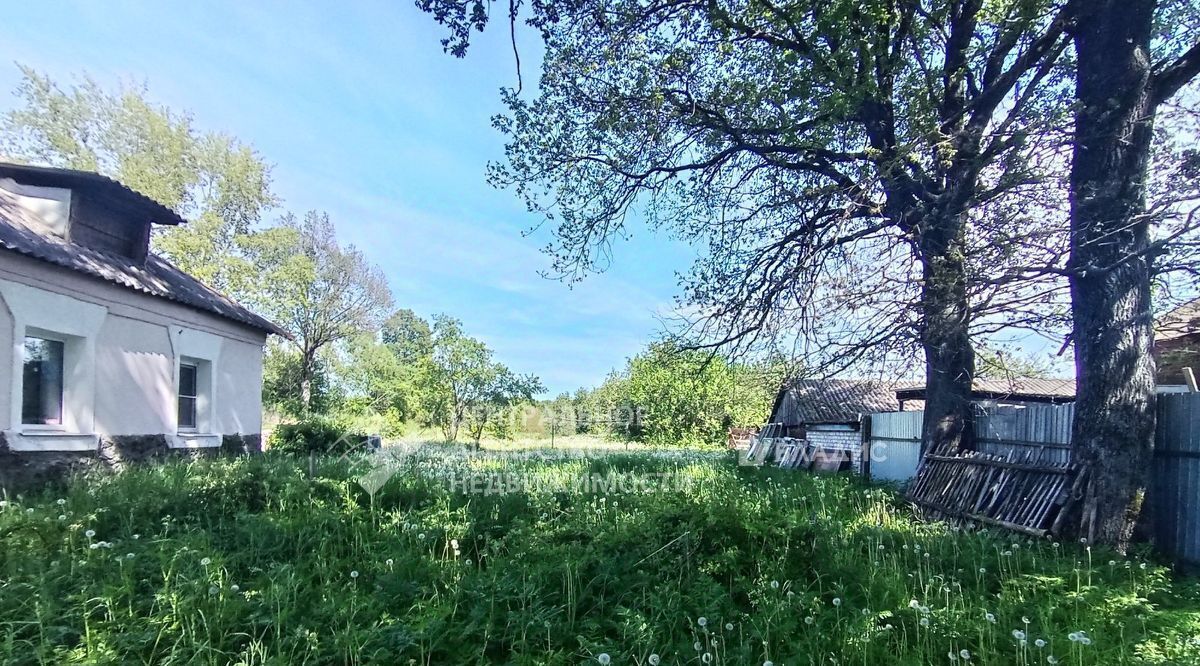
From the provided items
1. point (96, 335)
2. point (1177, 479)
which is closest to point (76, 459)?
point (96, 335)

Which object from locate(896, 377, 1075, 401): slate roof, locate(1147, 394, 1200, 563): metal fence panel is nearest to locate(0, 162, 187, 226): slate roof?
locate(1147, 394, 1200, 563): metal fence panel

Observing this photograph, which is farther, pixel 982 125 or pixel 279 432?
pixel 279 432

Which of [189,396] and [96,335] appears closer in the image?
[96,335]

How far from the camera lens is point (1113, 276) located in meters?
5.41

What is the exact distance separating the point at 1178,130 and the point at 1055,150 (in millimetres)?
1416

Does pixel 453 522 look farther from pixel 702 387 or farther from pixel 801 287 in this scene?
pixel 702 387

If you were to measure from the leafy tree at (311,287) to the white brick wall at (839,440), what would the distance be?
22.3 m

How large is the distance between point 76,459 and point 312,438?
7421 millimetres

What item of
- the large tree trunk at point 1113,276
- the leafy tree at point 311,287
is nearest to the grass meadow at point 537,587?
the large tree trunk at point 1113,276

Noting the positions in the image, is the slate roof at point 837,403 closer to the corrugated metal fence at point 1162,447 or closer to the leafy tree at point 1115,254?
the corrugated metal fence at point 1162,447

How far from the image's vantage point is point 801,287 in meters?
7.61

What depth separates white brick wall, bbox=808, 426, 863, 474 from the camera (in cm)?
1325

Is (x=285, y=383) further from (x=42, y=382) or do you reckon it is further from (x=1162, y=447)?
(x=1162, y=447)

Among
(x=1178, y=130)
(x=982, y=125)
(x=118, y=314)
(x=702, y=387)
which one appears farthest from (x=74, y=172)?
(x=702, y=387)
